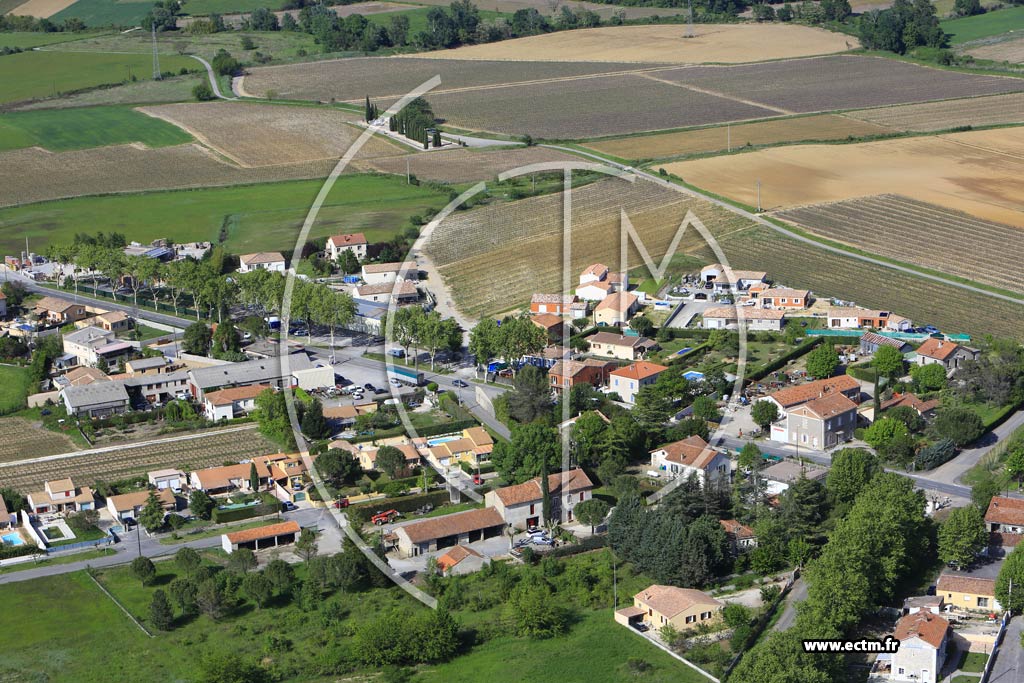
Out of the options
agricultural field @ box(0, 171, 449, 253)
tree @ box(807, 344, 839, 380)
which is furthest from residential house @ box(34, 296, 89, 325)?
tree @ box(807, 344, 839, 380)

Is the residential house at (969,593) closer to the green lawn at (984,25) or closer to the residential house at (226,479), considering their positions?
the residential house at (226,479)

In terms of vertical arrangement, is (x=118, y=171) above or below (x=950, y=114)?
below

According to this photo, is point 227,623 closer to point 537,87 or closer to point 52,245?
point 52,245

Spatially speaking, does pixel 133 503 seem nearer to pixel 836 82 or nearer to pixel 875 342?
pixel 875 342

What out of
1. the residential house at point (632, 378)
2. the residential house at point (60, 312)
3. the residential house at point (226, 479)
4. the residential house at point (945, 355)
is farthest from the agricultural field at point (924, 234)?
the residential house at point (60, 312)

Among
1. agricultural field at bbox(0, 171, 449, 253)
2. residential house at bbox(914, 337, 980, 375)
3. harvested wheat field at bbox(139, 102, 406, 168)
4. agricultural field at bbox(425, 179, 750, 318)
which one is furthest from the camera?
harvested wheat field at bbox(139, 102, 406, 168)

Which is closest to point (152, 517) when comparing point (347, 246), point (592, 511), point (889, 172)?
point (592, 511)

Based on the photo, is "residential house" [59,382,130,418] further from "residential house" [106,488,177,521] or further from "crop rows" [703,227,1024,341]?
"crop rows" [703,227,1024,341]
